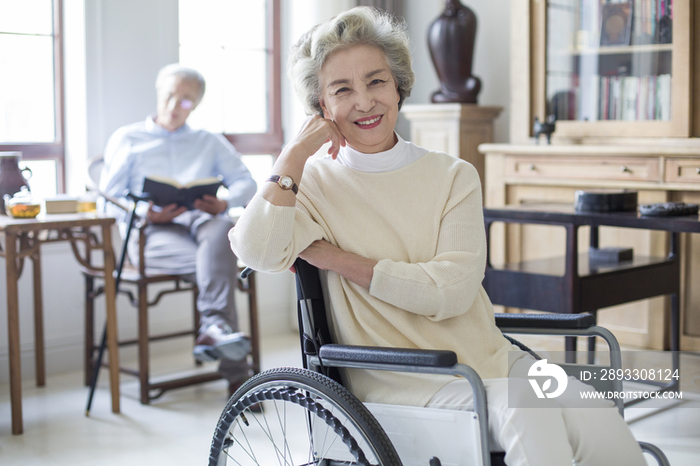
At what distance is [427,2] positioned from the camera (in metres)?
4.34

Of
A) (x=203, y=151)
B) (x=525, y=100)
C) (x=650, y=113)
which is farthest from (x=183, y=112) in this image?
(x=650, y=113)

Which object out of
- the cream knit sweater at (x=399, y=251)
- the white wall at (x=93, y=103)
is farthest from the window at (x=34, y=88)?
the cream knit sweater at (x=399, y=251)

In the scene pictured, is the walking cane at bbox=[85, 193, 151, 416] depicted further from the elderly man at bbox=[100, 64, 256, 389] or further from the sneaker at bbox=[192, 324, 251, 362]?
the sneaker at bbox=[192, 324, 251, 362]

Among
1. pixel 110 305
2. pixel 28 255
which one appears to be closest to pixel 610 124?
pixel 110 305

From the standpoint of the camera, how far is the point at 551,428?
1.25 metres

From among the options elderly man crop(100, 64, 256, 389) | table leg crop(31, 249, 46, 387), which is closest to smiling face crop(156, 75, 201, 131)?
elderly man crop(100, 64, 256, 389)

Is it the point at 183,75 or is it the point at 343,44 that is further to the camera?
the point at 183,75

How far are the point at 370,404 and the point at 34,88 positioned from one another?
2.55 meters

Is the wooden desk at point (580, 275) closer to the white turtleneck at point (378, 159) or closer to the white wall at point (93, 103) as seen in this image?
the white turtleneck at point (378, 159)

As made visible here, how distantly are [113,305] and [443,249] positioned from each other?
1.65 meters

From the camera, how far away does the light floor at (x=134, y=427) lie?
7.70 feet

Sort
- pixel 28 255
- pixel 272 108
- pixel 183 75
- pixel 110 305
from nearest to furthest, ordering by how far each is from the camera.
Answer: pixel 28 255 < pixel 110 305 < pixel 183 75 < pixel 272 108

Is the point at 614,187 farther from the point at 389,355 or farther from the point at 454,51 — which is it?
the point at 389,355

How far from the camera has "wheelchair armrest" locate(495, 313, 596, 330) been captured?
1498 millimetres
